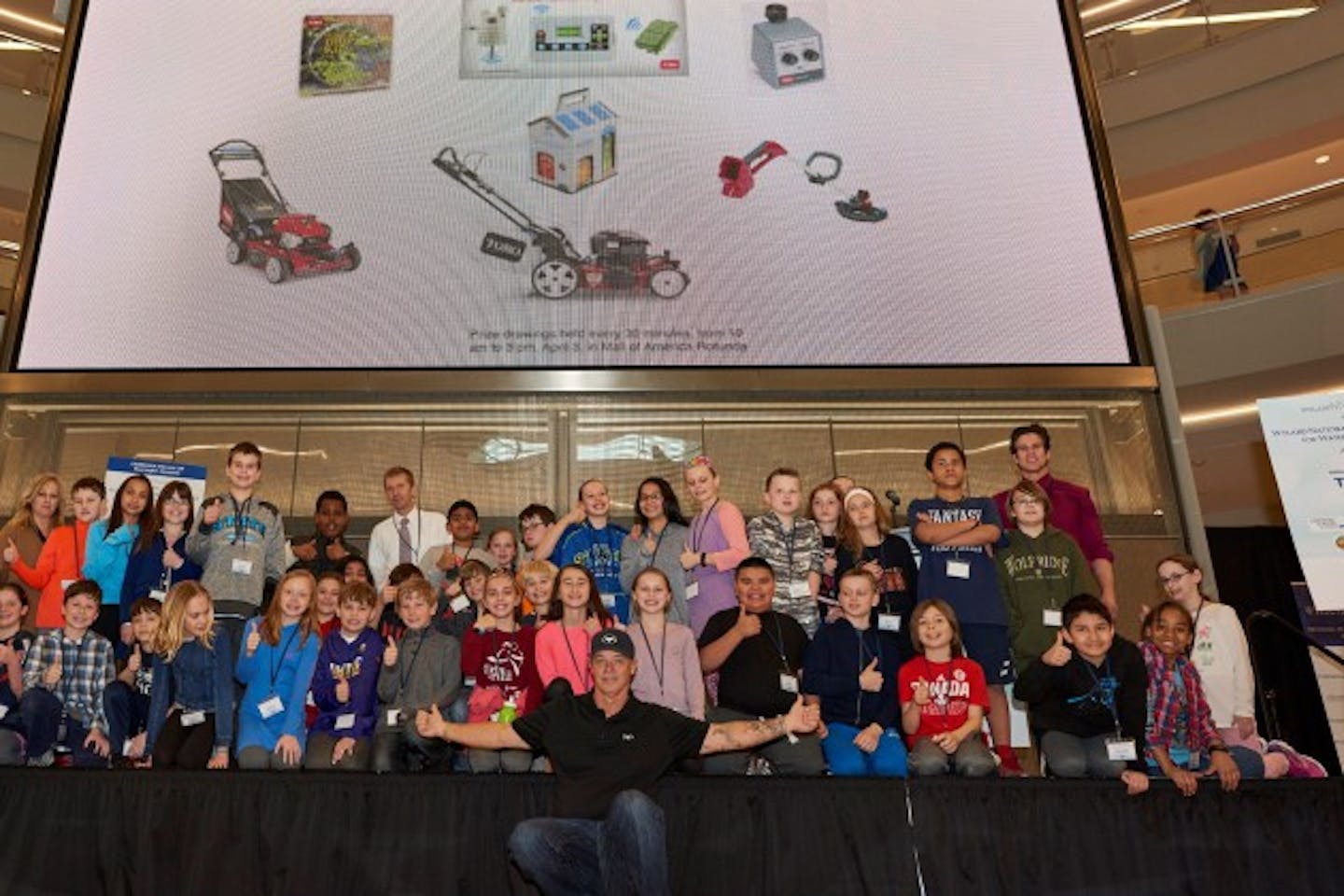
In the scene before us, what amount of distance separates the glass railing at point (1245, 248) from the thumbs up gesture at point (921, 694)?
7451 millimetres

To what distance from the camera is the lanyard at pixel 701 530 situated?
252 inches

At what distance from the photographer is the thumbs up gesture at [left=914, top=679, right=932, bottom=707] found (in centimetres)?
550

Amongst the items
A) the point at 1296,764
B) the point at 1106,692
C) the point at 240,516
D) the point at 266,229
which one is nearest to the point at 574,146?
the point at 266,229

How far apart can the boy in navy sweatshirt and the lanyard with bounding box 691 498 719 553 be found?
163cm

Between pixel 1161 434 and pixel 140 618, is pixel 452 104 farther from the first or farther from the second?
pixel 1161 434

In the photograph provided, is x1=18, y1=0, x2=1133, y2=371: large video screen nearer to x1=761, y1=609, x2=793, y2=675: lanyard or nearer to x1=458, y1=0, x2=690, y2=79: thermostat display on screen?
x1=458, y1=0, x2=690, y2=79: thermostat display on screen

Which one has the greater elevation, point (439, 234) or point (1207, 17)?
point (1207, 17)

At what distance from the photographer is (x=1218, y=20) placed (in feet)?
47.1

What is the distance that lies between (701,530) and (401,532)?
2.04 meters

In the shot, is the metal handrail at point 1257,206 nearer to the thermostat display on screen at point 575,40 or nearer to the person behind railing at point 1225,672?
the thermostat display on screen at point 575,40

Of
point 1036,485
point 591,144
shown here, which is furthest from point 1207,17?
point 1036,485

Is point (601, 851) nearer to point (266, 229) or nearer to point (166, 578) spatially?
point (166, 578)

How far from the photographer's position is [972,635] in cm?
611

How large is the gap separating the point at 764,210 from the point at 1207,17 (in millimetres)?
8854
